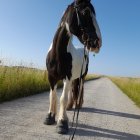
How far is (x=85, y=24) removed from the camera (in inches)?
211

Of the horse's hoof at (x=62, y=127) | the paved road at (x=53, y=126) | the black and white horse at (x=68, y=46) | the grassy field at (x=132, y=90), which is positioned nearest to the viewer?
the black and white horse at (x=68, y=46)

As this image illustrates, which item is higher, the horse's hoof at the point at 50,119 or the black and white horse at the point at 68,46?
the black and white horse at the point at 68,46

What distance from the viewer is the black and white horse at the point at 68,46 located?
530cm

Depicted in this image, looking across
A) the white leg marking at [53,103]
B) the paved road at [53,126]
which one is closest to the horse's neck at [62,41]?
the white leg marking at [53,103]

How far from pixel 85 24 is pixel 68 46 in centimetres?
86

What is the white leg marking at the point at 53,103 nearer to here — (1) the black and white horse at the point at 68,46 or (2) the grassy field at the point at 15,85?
(1) the black and white horse at the point at 68,46

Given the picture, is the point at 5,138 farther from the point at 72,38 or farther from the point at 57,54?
the point at 72,38

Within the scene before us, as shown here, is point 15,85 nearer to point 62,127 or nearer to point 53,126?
point 53,126

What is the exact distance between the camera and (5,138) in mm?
4934

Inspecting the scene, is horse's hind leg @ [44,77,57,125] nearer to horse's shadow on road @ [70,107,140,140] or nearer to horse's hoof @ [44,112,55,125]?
horse's hoof @ [44,112,55,125]

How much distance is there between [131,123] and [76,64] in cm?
246

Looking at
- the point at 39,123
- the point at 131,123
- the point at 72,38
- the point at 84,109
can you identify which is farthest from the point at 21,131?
the point at 84,109

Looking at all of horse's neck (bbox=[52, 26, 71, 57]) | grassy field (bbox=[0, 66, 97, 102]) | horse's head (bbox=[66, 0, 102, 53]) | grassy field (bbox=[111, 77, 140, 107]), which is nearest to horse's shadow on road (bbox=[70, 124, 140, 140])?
horse's neck (bbox=[52, 26, 71, 57])

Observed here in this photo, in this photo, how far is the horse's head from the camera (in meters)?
5.20
